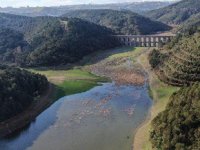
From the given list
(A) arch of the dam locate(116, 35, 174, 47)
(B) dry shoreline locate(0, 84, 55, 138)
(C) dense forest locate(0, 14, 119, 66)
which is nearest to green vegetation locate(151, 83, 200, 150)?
(B) dry shoreline locate(0, 84, 55, 138)

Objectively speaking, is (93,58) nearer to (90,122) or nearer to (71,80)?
(71,80)

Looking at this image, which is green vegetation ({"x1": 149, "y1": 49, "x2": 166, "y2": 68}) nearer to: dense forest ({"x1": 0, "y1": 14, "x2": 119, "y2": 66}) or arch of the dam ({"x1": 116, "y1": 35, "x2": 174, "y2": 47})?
dense forest ({"x1": 0, "y1": 14, "x2": 119, "y2": 66})

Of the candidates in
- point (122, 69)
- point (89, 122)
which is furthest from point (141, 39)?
point (89, 122)

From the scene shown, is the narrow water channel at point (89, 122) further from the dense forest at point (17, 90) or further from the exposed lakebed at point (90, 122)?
the dense forest at point (17, 90)

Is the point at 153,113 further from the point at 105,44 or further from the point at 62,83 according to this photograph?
the point at 105,44

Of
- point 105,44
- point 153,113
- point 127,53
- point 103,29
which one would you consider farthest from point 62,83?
point 103,29

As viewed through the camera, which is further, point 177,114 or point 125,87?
point 125,87
